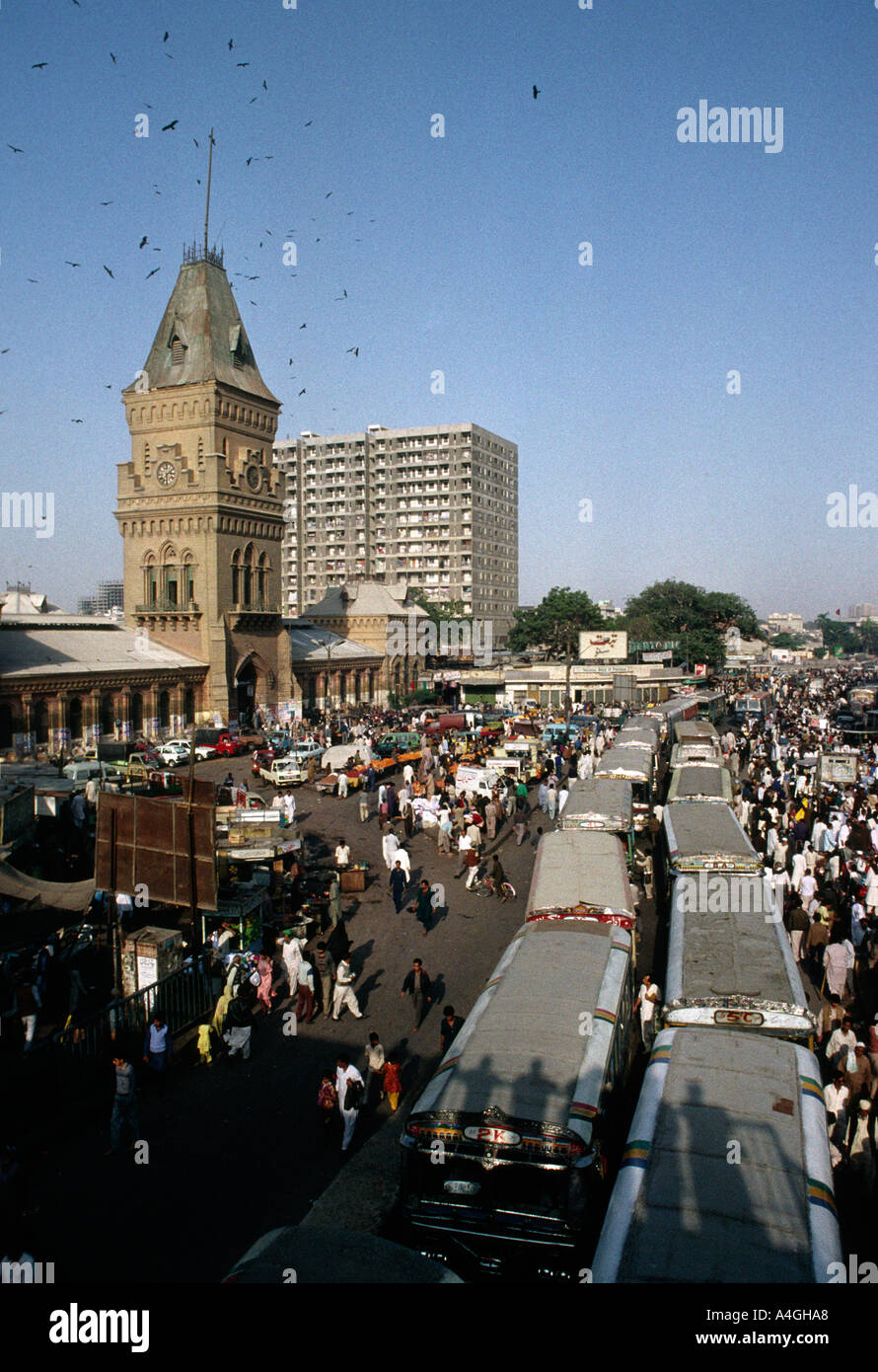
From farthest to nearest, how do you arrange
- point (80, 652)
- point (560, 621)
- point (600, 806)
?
point (560, 621), point (80, 652), point (600, 806)

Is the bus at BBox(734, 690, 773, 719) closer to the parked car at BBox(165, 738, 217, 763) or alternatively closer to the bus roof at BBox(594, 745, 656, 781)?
the bus roof at BBox(594, 745, 656, 781)

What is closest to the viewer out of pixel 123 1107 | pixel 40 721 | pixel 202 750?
pixel 123 1107

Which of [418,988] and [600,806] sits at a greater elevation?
[600,806]

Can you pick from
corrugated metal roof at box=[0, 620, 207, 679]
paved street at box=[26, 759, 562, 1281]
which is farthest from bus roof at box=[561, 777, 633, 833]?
corrugated metal roof at box=[0, 620, 207, 679]

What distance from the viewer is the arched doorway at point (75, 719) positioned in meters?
40.6

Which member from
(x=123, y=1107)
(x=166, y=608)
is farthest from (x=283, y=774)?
(x=123, y=1107)

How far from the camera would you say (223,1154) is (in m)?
9.44

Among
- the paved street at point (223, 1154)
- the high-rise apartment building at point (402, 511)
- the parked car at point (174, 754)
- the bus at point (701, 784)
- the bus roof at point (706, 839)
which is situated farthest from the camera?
the high-rise apartment building at point (402, 511)

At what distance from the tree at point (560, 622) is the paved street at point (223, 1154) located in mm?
74169

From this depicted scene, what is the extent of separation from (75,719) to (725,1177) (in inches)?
1559

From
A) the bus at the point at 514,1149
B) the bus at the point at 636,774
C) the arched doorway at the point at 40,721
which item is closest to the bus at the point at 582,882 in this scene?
the bus at the point at 514,1149

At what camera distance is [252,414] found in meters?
51.4

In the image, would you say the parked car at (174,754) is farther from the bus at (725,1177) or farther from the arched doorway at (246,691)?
the bus at (725,1177)

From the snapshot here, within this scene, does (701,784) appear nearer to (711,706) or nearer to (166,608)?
(711,706)
